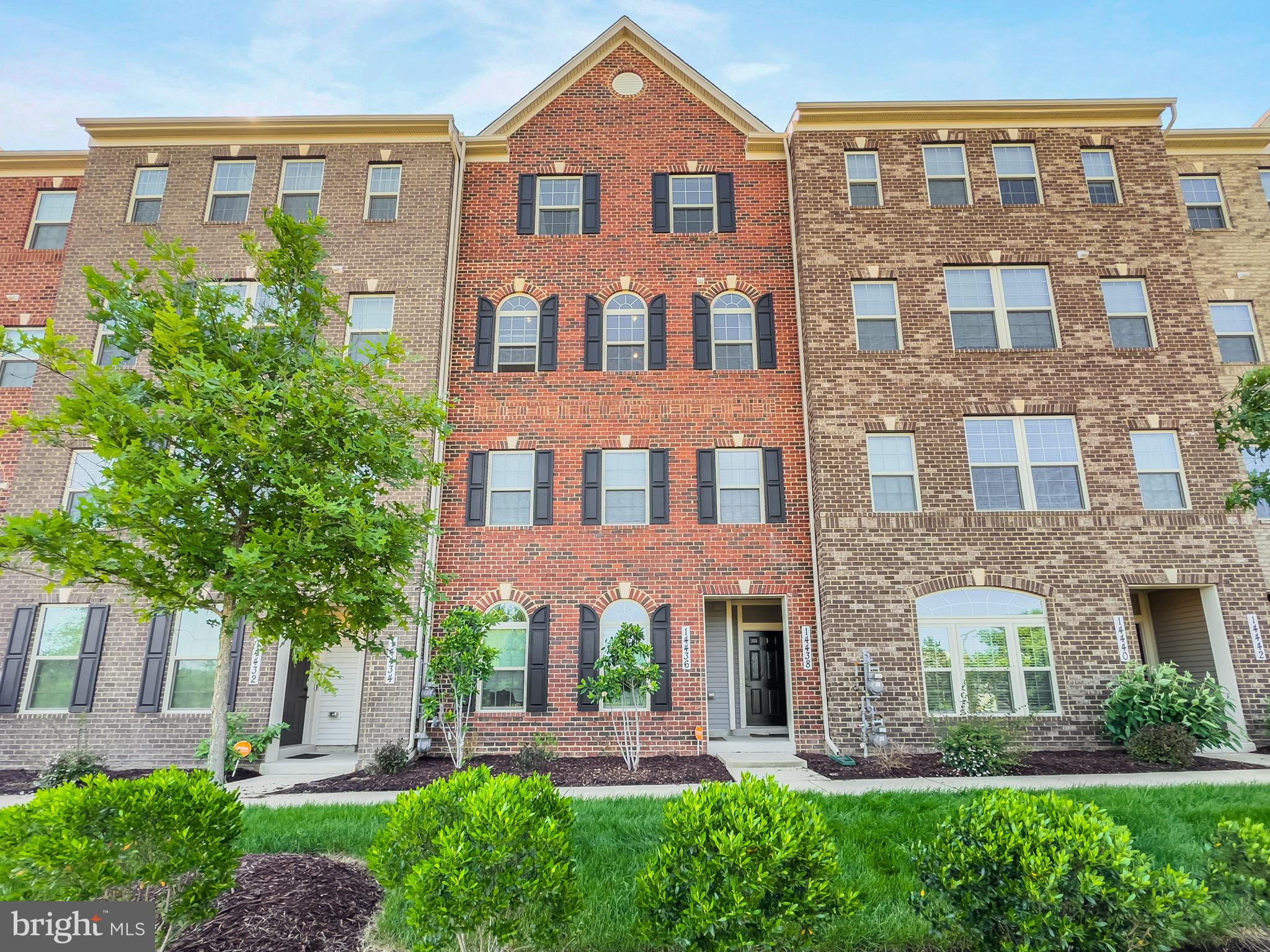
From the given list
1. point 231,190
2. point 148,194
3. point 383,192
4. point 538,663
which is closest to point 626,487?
point 538,663

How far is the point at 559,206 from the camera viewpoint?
14.9 meters

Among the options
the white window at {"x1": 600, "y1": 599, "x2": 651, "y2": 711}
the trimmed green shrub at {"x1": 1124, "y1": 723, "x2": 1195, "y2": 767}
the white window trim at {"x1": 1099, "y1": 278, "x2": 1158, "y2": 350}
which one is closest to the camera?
the trimmed green shrub at {"x1": 1124, "y1": 723, "x2": 1195, "y2": 767}

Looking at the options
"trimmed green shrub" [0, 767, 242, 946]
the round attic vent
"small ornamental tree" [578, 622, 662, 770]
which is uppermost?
the round attic vent

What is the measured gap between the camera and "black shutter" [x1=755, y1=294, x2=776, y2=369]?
14.1m

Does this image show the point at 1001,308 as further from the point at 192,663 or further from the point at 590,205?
the point at 192,663

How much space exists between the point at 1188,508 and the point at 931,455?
4744 mm

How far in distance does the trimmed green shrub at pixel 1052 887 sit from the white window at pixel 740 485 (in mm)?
9259

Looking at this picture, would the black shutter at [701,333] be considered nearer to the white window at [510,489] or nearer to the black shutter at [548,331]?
the black shutter at [548,331]

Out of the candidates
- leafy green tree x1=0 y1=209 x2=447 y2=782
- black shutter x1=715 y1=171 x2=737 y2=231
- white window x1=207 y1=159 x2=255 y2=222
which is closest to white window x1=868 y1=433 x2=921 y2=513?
black shutter x1=715 y1=171 x2=737 y2=231

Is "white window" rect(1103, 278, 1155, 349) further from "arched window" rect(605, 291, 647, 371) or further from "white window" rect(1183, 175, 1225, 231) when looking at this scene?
"arched window" rect(605, 291, 647, 371)

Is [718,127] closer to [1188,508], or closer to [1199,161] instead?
[1199,161]

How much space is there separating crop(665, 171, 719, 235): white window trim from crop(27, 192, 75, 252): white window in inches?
514

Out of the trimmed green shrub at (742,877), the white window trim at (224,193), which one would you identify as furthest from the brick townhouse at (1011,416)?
the white window trim at (224,193)

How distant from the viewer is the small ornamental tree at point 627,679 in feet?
37.4
